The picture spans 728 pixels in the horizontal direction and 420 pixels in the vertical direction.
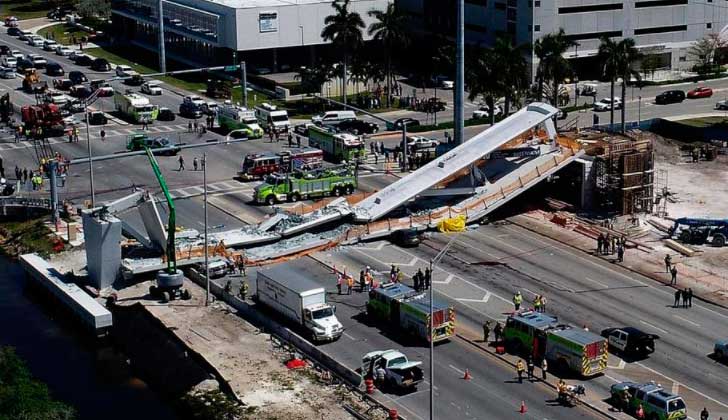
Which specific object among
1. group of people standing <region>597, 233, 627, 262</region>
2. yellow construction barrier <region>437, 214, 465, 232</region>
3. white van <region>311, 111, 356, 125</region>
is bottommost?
group of people standing <region>597, 233, 627, 262</region>

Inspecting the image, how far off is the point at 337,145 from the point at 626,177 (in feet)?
98.7

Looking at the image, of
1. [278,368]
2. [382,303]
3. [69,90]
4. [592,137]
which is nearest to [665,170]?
[592,137]

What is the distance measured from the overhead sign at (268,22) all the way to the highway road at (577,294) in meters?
64.7

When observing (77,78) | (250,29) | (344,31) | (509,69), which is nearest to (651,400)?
(509,69)

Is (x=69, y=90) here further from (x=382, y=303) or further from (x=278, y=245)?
(x=382, y=303)

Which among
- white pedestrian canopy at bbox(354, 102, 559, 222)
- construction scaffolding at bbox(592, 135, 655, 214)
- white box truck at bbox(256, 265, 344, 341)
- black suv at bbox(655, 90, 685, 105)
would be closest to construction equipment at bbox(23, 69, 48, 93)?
white pedestrian canopy at bbox(354, 102, 559, 222)

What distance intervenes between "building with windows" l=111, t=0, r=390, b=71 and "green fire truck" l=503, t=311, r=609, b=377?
8725cm

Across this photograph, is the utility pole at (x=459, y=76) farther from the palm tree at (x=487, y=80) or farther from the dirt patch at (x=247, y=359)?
the dirt patch at (x=247, y=359)

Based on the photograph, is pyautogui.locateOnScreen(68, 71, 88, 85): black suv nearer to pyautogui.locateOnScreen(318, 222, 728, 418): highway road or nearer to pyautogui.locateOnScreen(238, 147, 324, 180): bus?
pyautogui.locateOnScreen(238, 147, 324, 180): bus

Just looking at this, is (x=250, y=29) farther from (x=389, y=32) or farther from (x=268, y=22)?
(x=389, y=32)

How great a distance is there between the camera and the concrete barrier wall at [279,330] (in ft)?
222

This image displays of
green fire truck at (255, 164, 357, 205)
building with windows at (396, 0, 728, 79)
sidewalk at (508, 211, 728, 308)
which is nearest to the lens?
sidewalk at (508, 211, 728, 308)

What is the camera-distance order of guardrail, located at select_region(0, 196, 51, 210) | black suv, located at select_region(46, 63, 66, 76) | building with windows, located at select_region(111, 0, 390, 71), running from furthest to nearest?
1. black suv, located at select_region(46, 63, 66, 76)
2. building with windows, located at select_region(111, 0, 390, 71)
3. guardrail, located at select_region(0, 196, 51, 210)

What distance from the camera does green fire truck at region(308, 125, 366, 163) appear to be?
116062 mm
